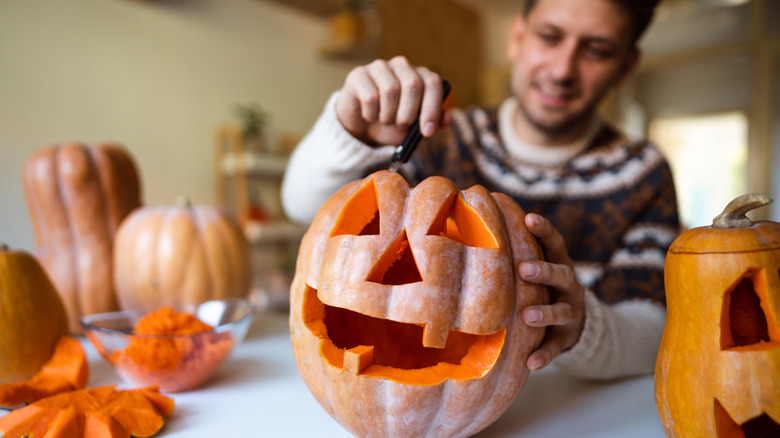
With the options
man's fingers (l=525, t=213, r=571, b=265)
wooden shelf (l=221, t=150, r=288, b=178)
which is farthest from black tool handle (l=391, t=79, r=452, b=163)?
wooden shelf (l=221, t=150, r=288, b=178)

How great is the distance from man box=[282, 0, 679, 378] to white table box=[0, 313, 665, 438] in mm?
51

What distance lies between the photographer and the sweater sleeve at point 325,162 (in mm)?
872

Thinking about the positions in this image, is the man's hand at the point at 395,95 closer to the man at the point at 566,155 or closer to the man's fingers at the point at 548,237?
the man at the point at 566,155

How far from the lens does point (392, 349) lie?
1.98 feet

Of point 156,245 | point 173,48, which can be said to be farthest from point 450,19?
point 156,245

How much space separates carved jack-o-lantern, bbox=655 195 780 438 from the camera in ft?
1.44

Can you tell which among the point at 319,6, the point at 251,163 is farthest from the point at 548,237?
the point at 319,6

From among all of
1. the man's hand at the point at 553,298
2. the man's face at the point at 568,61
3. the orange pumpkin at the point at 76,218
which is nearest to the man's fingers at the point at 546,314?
the man's hand at the point at 553,298

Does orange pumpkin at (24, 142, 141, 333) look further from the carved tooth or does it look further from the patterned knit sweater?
the carved tooth

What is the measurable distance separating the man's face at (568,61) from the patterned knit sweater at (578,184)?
3.8 inches

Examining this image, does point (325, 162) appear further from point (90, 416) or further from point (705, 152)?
point (705, 152)

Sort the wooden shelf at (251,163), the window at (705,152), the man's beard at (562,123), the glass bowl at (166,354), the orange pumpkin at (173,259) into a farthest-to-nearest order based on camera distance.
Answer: the window at (705,152) < the wooden shelf at (251,163) < the man's beard at (562,123) < the orange pumpkin at (173,259) < the glass bowl at (166,354)

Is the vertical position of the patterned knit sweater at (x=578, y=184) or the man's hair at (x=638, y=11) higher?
the man's hair at (x=638, y=11)

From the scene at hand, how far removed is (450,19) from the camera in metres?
3.73
